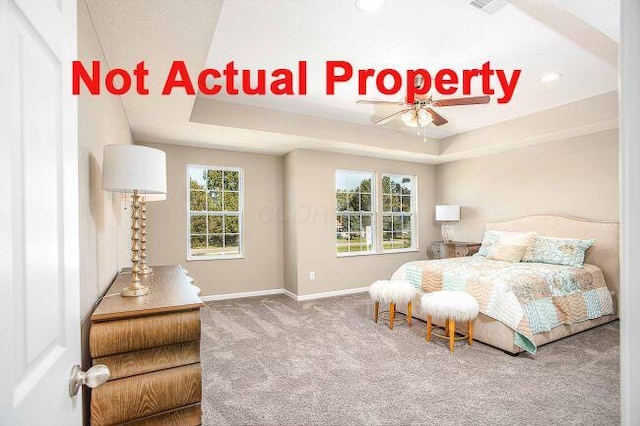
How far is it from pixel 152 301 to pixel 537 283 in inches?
135

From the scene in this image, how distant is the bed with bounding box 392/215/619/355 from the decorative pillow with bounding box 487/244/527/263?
0.51 ft

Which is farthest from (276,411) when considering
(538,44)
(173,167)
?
(173,167)

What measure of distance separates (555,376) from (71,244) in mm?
3261

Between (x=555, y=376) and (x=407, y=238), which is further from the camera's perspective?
(x=407, y=238)

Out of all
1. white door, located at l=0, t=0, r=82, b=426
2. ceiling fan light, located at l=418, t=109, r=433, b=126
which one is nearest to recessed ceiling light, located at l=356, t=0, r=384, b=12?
ceiling fan light, located at l=418, t=109, r=433, b=126

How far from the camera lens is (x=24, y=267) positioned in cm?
58

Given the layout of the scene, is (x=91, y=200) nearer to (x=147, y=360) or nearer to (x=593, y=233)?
Result: (x=147, y=360)

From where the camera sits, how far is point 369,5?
217cm

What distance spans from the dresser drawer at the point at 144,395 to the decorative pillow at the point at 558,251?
14.3 ft

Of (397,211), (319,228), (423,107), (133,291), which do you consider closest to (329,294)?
(319,228)

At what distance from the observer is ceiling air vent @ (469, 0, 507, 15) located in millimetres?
2141

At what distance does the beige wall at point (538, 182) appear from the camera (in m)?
4.18

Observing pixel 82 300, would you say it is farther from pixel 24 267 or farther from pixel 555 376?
pixel 555 376

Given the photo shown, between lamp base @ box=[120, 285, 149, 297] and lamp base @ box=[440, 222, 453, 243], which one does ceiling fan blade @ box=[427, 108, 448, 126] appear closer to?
lamp base @ box=[120, 285, 149, 297]
